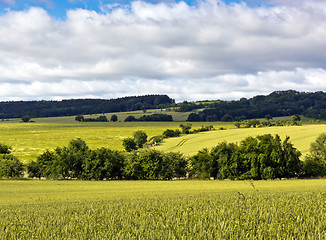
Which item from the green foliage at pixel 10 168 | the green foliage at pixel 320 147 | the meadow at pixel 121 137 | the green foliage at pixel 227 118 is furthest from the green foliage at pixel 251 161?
the green foliage at pixel 227 118

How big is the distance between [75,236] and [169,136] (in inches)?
4543

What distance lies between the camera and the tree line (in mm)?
51312

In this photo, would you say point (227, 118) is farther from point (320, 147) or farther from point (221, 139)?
point (320, 147)

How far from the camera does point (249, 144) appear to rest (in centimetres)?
5372

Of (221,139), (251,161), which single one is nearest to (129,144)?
(221,139)

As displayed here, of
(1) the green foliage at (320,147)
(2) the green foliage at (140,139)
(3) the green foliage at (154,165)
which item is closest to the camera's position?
(3) the green foliage at (154,165)

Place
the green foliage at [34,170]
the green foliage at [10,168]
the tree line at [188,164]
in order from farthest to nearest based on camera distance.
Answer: the green foliage at [34,170]
the green foliage at [10,168]
the tree line at [188,164]

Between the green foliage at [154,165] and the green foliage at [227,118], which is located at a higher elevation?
the green foliage at [227,118]

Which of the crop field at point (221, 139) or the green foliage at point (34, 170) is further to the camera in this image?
the crop field at point (221, 139)

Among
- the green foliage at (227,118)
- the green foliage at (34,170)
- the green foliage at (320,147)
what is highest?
the green foliage at (227,118)

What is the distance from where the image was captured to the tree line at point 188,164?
168 ft

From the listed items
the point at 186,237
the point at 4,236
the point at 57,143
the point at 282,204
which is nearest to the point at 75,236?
the point at 4,236

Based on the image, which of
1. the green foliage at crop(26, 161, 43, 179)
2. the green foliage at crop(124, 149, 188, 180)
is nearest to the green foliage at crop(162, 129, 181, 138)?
the green foliage at crop(124, 149, 188, 180)

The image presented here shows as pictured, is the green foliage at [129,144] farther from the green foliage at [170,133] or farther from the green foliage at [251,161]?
the green foliage at [251,161]
